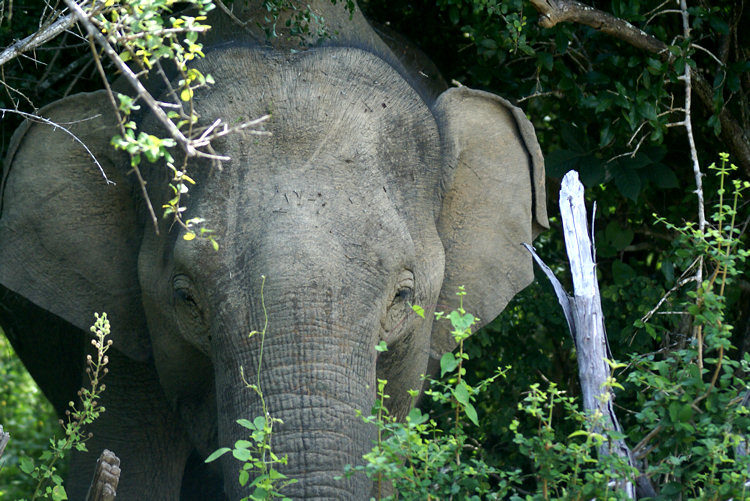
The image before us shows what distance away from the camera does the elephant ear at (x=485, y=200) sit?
4.80 meters

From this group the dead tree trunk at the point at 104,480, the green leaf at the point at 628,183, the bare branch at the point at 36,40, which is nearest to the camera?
the dead tree trunk at the point at 104,480

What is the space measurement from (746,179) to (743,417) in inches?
107

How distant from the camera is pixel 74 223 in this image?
4.89 m

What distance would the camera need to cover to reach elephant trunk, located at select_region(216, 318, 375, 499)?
3.68m

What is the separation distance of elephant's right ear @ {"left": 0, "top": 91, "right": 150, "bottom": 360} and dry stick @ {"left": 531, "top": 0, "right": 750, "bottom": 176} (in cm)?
171

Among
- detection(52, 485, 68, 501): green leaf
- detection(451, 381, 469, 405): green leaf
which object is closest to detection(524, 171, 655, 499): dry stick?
detection(451, 381, 469, 405): green leaf

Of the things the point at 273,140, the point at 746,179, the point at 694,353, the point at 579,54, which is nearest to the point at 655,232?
the point at 746,179

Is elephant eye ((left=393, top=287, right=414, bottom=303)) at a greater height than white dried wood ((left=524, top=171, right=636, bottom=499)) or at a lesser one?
greater

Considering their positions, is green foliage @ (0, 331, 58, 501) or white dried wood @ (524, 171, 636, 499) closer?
white dried wood @ (524, 171, 636, 499)

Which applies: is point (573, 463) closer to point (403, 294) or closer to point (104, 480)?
point (104, 480)

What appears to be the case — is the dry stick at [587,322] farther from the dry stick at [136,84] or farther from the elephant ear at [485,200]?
the dry stick at [136,84]

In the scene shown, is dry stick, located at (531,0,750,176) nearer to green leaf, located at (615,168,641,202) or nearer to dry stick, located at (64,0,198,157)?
green leaf, located at (615,168,641,202)

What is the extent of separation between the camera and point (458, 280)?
4.88 meters

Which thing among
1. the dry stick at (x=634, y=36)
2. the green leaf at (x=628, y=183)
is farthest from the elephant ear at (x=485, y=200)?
the green leaf at (x=628, y=183)
